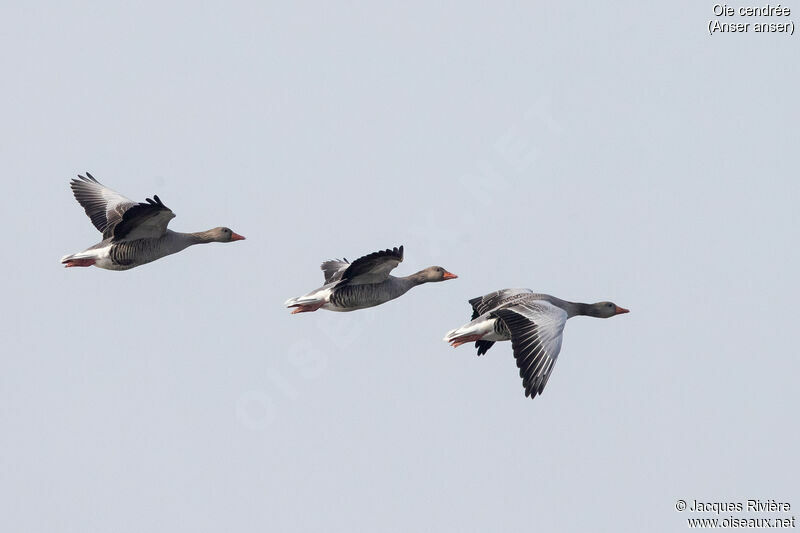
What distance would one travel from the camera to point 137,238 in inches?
1013

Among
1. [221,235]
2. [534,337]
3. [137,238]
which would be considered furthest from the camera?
[221,235]

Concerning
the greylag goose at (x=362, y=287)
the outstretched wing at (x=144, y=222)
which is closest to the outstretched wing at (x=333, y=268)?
the greylag goose at (x=362, y=287)

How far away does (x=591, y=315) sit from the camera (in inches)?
1045

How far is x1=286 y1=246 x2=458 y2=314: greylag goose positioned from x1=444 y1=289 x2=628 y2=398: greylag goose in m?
1.29

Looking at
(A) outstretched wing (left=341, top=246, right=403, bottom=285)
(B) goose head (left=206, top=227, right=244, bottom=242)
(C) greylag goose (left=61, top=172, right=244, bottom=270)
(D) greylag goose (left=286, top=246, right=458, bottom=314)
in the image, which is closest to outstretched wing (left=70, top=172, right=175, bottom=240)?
(C) greylag goose (left=61, top=172, right=244, bottom=270)

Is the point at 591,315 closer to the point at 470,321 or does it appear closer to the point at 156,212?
the point at 470,321

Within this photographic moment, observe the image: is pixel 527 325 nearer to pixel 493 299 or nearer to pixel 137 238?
pixel 493 299

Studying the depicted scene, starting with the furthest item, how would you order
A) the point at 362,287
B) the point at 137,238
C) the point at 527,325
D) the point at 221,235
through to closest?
1. the point at 221,235
2. the point at 137,238
3. the point at 362,287
4. the point at 527,325

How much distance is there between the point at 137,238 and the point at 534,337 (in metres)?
8.11

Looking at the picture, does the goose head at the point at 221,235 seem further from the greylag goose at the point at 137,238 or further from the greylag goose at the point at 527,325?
the greylag goose at the point at 527,325

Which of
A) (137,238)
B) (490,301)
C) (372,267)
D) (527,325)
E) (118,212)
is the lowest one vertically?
(527,325)

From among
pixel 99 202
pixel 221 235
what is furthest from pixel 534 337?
pixel 99 202

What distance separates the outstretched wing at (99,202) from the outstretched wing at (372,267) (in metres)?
5.47

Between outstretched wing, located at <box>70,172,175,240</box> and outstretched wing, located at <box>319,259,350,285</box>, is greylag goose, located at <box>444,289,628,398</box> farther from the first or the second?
outstretched wing, located at <box>70,172,175,240</box>
